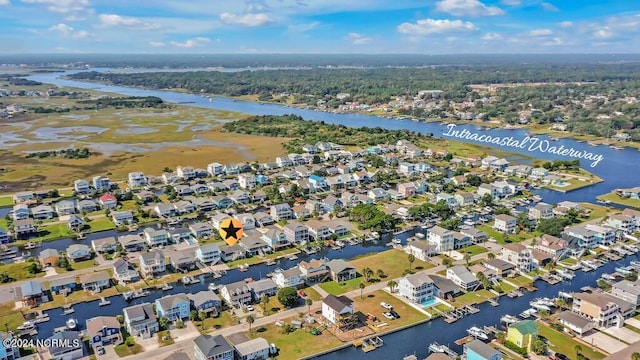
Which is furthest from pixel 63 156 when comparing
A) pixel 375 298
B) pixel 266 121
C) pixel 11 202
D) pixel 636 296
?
pixel 636 296

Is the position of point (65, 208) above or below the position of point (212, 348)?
above

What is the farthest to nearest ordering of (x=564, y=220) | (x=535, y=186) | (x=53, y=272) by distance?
(x=535, y=186) < (x=564, y=220) < (x=53, y=272)

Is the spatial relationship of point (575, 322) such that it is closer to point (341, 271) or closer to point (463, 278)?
point (463, 278)

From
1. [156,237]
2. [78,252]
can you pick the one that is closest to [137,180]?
[156,237]

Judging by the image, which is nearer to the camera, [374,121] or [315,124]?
[315,124]

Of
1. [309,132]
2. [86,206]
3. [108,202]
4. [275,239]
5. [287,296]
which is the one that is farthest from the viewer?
[309,132]

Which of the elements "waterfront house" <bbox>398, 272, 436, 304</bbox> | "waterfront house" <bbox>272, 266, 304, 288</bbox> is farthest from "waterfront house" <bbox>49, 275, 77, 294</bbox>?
"waterfront house" <bbox>398, 272, 436, 304</bbox>

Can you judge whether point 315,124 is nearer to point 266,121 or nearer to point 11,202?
point 266,121

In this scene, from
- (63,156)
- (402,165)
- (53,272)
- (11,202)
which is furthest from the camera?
(63,156)
